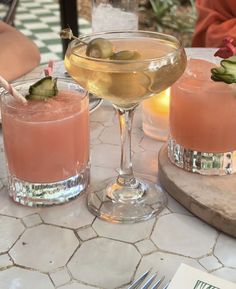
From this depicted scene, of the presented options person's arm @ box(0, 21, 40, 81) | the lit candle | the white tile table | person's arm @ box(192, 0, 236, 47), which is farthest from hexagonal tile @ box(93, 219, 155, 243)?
person's arm @ box(192, 0, 236, 47)

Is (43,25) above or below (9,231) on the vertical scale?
below

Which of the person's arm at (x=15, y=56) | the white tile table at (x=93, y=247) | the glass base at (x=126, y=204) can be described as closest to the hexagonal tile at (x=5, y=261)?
the white tile table at (x=93, y=247)

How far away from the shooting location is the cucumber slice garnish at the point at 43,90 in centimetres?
57

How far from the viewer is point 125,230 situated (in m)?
0.55

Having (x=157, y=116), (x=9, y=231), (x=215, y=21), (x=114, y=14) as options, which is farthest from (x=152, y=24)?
(x=9, y=231)

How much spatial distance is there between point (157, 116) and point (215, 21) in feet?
2.22

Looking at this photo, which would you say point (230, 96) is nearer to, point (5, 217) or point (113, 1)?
point (5, 217)

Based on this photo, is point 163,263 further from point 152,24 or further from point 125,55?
point 152,24

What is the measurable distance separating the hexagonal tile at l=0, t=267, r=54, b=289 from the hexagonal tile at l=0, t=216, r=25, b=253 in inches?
1.5

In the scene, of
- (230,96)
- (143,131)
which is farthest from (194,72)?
(143,131)

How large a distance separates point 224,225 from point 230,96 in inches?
5.7

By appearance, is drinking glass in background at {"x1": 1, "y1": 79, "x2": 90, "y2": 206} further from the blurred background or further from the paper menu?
the blurred background

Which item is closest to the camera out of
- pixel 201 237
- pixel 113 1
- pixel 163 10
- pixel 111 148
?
pixel 201 237

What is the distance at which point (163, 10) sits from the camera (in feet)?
10.3
